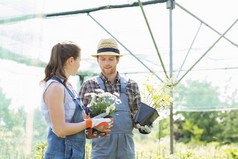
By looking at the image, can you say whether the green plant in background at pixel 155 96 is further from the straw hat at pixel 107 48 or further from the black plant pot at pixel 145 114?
the straw hat at pixel 107 48

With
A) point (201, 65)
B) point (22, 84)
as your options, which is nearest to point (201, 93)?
point (201, 65)

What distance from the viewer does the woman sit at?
1575 mm

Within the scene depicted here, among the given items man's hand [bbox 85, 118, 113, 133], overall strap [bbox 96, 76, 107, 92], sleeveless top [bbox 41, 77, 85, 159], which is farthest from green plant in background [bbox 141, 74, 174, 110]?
sleeveless top [bbox 41, 77, 85, 159]

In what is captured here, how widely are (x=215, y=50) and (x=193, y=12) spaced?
56.4 inches

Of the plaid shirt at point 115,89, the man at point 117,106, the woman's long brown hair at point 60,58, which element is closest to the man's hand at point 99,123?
the woman's long brown hair at point 60,58

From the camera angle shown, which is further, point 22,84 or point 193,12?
point 193,12

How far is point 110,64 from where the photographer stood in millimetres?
2475

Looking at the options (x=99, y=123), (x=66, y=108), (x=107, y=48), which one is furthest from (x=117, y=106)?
(x=66, y=108)

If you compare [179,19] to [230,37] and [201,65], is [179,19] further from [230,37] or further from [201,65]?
[201,65]

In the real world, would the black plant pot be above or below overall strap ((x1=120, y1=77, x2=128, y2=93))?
below

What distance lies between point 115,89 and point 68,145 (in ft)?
2.89

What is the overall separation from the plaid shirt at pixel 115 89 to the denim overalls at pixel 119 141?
6 cm

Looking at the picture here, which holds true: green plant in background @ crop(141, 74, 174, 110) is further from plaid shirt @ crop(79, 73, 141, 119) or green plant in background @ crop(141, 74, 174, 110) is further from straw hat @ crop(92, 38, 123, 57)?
straw hat @ crop(92, 38, 123, 57)

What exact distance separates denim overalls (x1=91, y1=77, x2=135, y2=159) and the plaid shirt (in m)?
0.06
